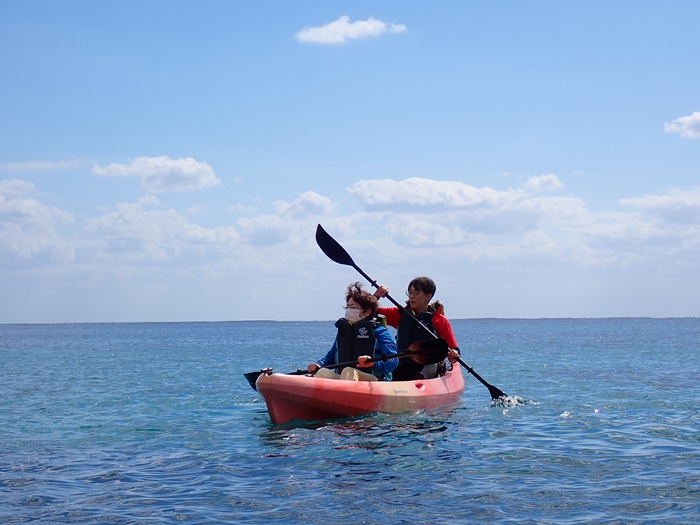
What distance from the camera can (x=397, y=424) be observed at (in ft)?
34.5

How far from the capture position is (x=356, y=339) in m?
10.7

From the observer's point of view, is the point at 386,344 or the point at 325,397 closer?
the point at 325,397

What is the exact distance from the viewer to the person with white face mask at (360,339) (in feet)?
34.5

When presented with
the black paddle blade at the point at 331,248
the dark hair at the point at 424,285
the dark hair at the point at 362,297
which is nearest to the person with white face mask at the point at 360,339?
the dark hair at the point at 362,297

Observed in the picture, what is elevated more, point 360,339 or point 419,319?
point 419,319

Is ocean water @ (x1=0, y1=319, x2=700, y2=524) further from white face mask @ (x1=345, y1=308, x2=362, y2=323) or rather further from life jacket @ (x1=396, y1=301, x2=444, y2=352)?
white face mask @ (x1=345, y1=308, x2=362, y2=323)

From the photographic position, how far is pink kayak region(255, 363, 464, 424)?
9.97 meters

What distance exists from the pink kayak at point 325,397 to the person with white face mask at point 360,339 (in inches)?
12.0

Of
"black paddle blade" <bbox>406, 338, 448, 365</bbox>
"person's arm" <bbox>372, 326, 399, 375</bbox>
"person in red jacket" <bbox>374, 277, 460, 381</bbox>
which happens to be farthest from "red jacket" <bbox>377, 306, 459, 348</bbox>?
"person's arm" <bbox>372, 326, 399, 375</bbox>

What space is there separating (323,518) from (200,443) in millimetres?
4001

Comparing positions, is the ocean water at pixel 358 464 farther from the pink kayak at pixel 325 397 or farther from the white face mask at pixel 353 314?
the white face mask at pixel 353 314

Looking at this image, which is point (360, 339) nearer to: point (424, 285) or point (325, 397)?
point (325, 397)

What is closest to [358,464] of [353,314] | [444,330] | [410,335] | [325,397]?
[325,397]

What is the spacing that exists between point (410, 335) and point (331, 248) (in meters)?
2.16
